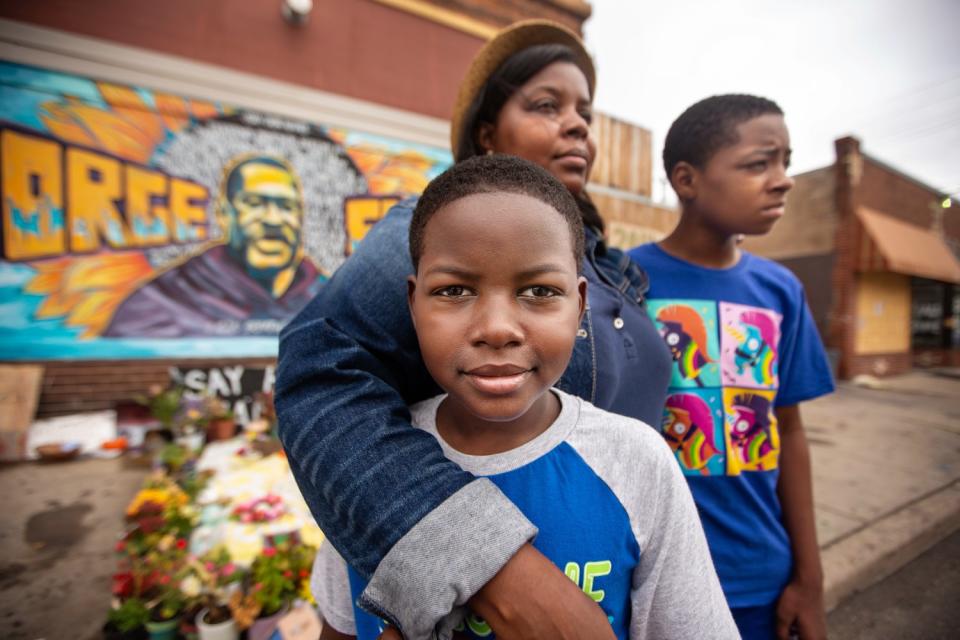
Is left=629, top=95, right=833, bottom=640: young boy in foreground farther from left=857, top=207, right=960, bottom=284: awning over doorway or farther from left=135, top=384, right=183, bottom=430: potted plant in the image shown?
left=857, top=207, right=960, bottom=284: awning over doorway

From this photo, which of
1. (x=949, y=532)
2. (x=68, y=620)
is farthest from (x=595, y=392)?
(x=949, y=532)

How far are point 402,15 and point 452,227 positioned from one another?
635 cm

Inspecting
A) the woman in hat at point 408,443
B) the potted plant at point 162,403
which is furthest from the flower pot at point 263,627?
the potted plant at point 162,403

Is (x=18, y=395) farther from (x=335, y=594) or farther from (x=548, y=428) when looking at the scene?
(x=548, y=428)

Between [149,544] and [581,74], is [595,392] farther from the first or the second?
[149,544]

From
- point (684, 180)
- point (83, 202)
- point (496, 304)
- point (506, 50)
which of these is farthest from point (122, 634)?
point (83, 202)

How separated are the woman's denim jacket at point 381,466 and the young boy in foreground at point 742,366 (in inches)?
36.3

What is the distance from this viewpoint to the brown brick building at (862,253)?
9.79 m

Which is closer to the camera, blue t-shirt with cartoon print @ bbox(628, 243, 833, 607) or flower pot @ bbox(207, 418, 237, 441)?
blue t-shirt with cartoon print @ bbox(628, 243, 833, 607)

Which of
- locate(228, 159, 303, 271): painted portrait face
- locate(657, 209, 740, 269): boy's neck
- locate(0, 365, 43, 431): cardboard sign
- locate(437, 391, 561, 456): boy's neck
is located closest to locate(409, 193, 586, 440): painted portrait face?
locate(437, 391, 561, 456): boy's neck

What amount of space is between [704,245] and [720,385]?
0.47 m

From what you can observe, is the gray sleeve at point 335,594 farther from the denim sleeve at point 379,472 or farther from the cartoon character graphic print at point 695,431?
the cartoon character graphic print at point 695,431

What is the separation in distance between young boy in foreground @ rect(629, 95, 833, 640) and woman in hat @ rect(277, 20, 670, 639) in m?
0.31

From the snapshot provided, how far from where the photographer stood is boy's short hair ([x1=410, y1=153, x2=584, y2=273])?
79 cm
